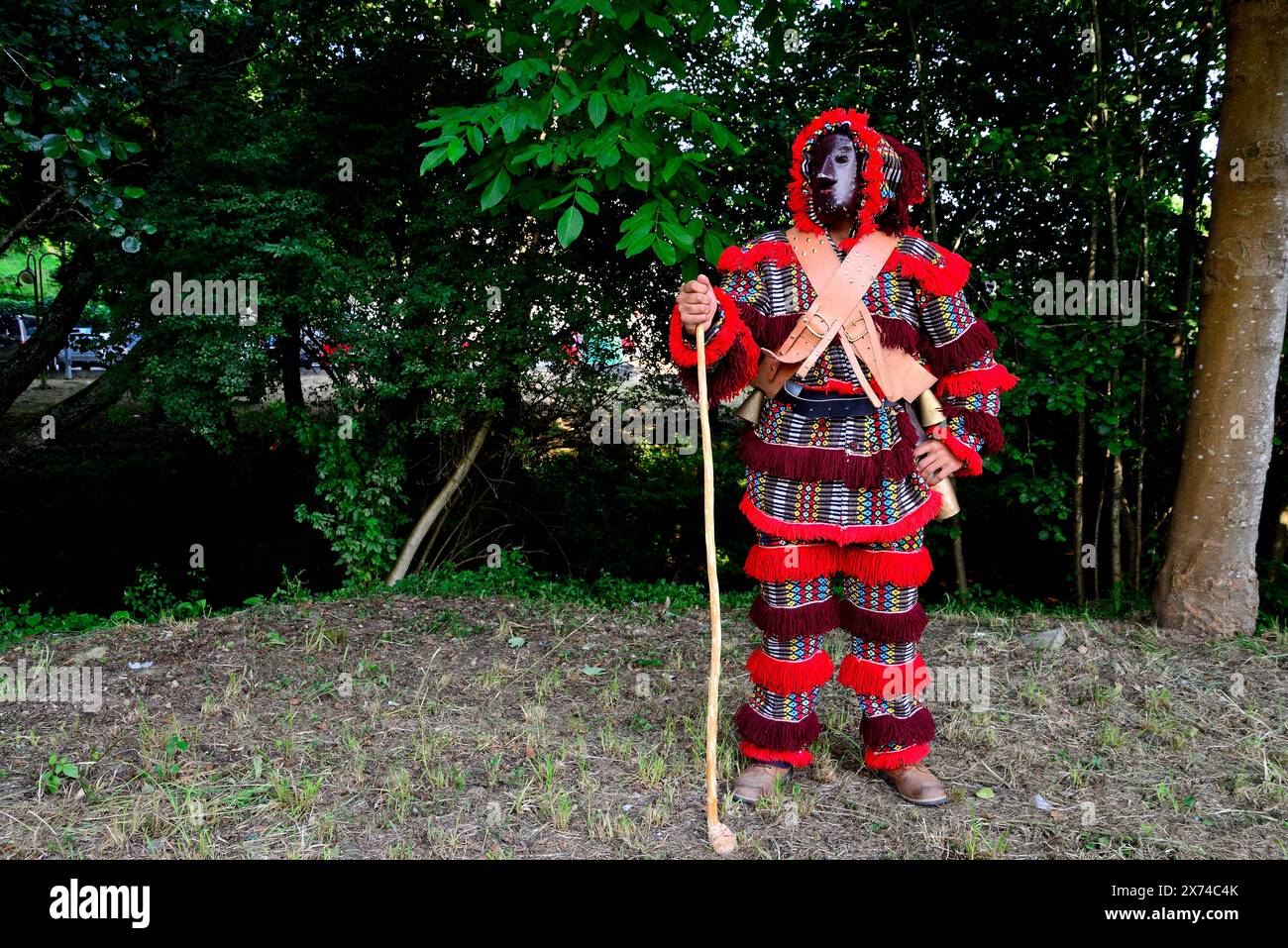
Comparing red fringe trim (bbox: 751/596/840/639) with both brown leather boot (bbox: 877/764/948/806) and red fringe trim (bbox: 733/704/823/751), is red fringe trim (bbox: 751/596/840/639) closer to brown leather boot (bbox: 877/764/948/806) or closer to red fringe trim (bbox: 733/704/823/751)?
red fringe trim (bbox: 733/704/823/751)

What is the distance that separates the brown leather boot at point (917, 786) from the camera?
3.31 m

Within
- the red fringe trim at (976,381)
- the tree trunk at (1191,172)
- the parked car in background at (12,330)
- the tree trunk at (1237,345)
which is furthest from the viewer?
the parked car in background at (12,330)

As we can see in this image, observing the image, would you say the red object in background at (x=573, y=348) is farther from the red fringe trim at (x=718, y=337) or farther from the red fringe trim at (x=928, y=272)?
the red fringe trim at (x=928, y=272)

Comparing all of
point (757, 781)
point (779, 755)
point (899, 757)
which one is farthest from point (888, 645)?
point (757, 781)

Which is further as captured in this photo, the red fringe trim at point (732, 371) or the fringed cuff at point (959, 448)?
the fringed cuff at point (959, 448)

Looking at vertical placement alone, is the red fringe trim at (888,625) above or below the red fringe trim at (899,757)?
above

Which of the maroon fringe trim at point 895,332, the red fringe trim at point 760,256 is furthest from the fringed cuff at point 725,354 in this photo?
the maroon fringe trim at point 895,332

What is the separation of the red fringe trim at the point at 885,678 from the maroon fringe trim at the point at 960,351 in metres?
1.05

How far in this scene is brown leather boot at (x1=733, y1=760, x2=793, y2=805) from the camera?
10.9 ft

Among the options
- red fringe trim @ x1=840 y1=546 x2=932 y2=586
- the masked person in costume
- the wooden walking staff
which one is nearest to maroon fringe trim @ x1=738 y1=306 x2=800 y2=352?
the masked person in costume

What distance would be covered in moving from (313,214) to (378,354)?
3.05ft

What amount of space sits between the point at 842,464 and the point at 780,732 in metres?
1.02

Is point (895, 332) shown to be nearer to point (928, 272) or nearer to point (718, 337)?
point (928, 272)

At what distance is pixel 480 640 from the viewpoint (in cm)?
509
